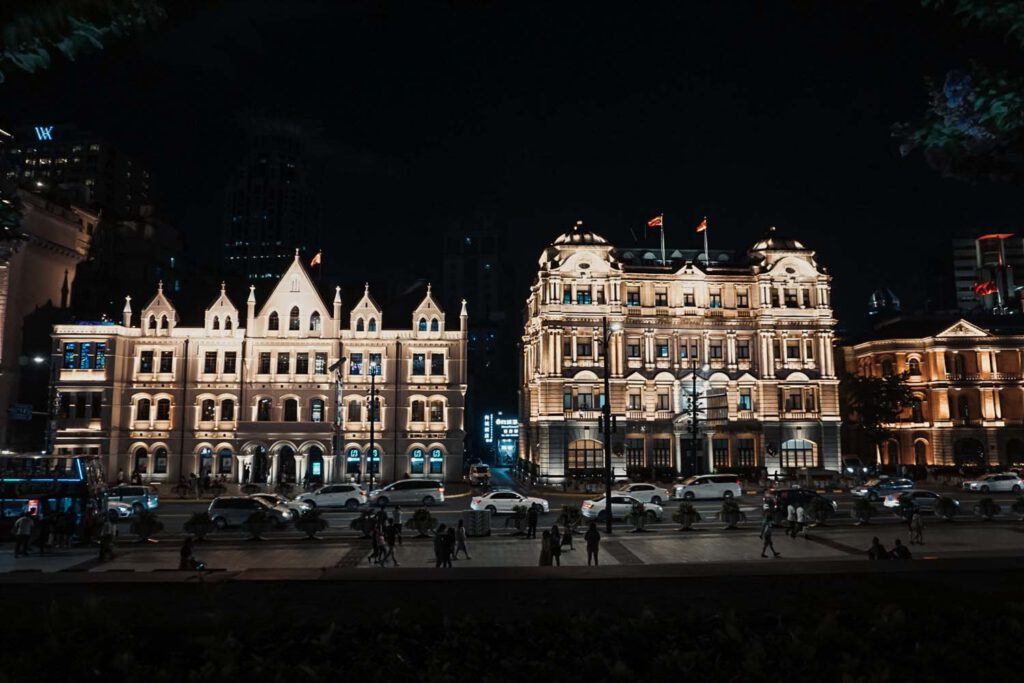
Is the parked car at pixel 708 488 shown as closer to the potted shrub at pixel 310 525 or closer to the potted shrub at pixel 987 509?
the potted shrub at pixel 987 509

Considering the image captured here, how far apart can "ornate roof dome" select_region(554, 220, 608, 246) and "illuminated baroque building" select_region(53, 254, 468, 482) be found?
562 inches

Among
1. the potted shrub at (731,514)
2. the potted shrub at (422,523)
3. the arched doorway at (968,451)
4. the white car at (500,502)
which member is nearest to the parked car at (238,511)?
the potted shrub at (422,523)

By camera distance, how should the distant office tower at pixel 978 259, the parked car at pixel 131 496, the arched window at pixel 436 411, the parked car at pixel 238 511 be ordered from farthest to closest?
the distant office tower at pixel 978 259 < the arched window at pixel 436 411 < the parked car at pixel 131 496 < the parked car at pixel 238 511

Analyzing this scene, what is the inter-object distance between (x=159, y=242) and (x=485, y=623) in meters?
85.8

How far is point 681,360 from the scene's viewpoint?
69625mm

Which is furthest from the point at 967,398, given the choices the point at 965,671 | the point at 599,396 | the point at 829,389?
the point at 965,671

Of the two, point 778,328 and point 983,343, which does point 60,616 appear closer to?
point 778,328

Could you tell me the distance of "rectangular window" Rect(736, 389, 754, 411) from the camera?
69938 millimetres

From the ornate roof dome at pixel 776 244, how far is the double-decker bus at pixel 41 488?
61558 millimetres

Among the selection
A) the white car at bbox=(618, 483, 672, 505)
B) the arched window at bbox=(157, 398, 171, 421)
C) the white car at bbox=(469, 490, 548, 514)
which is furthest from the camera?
the arched window at bbox=(157, 398, 171, 421)

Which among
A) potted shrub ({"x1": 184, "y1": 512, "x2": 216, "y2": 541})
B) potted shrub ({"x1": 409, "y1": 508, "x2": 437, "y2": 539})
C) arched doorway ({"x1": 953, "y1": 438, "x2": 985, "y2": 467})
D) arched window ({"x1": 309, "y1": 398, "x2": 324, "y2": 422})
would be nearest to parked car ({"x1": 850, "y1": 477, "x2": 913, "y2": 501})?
arched doorway ({"x1": 953, "y1": 438, "x2": 985, "y2": 467})

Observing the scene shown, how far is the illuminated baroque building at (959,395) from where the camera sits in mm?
76812

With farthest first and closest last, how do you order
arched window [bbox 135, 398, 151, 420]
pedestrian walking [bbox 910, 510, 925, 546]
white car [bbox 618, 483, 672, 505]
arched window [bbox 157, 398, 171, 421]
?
arched window [bbox 157, 398, 171, 421] < arched window [bbox 135, 398, 151, 420] < white car [bbox 618, 483, 672, 505] < pedestrian walking [bbox 910, 510, 925, 546]

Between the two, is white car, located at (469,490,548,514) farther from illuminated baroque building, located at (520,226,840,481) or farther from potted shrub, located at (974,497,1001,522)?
illuminated baroque building, located at (520,226,840,481)
